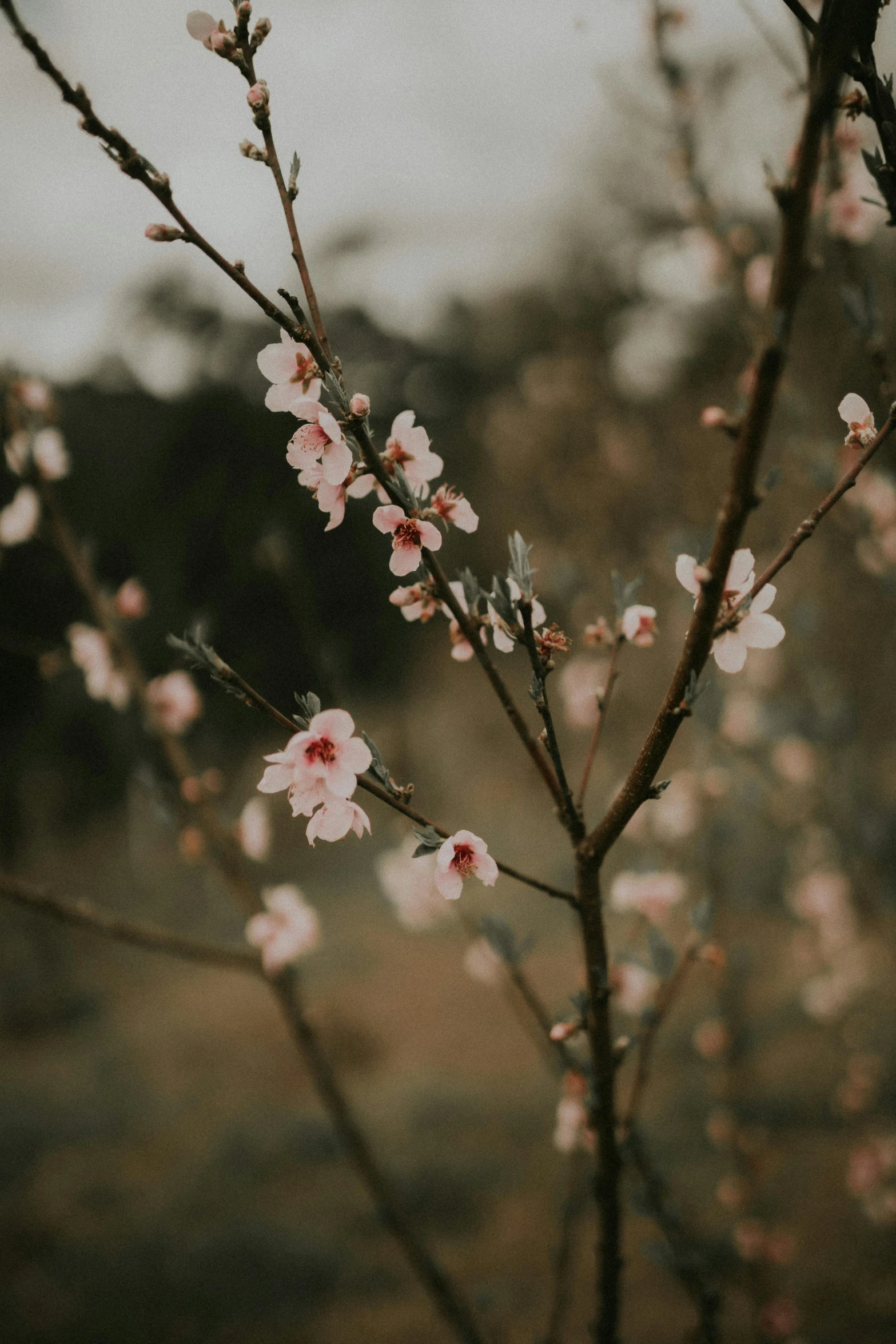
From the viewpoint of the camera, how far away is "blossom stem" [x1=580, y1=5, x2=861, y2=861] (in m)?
0.64

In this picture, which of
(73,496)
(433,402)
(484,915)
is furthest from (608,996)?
(433,402)

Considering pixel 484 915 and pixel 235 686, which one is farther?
pixel 484 915

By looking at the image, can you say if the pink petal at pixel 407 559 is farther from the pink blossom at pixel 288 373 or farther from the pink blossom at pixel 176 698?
the pink blossom at pixel 176 698

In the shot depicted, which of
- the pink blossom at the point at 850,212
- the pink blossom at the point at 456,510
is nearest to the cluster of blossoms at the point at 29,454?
the pink blossom at the point at 456,510

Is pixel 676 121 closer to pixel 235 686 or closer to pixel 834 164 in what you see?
pixel 834 164

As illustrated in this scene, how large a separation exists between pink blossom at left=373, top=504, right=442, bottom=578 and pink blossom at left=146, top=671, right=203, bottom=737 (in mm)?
1497

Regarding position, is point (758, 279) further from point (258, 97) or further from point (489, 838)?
point (489, 838)

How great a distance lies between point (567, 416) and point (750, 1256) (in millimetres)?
6386

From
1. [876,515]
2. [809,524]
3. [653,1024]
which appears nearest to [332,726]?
[809,524]

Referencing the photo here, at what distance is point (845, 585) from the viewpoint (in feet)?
17.4

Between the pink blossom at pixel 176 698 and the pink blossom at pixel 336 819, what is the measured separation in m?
1.52

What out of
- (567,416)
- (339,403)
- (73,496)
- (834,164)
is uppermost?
(73,496)

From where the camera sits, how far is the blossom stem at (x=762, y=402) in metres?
0.64

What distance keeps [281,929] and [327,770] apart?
48.1 inches
